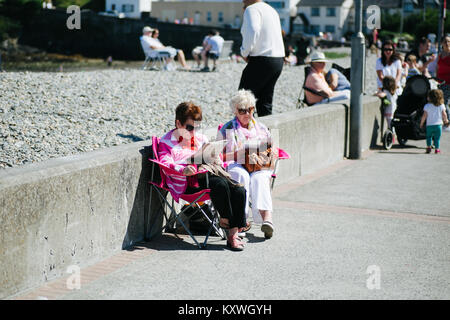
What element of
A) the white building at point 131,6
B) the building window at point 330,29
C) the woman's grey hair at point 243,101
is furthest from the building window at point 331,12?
the woman's grey hair at point 243,101

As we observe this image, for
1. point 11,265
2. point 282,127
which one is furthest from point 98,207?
point 282,127

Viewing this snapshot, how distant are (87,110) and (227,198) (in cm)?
553

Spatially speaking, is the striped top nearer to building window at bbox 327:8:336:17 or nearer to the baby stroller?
the baby stroller

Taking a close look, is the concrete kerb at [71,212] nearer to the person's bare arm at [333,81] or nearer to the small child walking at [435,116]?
the person's bare arm at [333,81]

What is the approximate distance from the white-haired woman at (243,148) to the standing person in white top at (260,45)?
1.83 m

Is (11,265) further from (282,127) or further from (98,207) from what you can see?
Result: (282,127)

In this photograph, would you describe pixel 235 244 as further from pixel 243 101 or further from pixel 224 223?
pixel 243 101

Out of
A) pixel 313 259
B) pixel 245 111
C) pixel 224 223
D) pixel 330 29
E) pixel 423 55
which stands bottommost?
pixel 313 259

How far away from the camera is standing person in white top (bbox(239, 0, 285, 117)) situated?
28.0ft

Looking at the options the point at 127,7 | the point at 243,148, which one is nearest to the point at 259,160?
the point at 243,148

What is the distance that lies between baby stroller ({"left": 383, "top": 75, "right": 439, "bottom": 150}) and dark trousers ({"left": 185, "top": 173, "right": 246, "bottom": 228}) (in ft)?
21.6

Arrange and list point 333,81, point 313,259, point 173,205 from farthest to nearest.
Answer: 1. point 333,81
2. point 173,205
3. point 313,259

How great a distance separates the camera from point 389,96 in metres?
13.1
